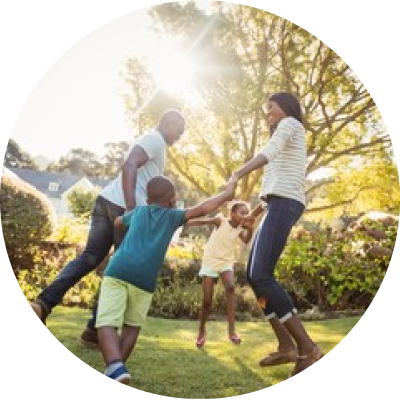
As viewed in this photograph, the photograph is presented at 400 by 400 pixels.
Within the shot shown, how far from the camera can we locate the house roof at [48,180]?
330 centimetres

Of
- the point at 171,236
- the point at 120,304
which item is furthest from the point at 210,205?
the point at 120,304

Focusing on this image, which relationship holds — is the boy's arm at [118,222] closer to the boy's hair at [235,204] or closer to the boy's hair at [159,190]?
the boy's hair at [159,190]

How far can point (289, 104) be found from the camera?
10.3ft

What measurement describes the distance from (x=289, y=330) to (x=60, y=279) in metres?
1.29

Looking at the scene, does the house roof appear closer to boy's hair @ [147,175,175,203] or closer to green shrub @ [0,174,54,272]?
green shrub @ [0,174,54,272]

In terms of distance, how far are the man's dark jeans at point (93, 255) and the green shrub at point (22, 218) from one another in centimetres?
28

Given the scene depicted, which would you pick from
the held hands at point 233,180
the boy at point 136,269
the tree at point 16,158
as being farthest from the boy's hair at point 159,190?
the tree at point 16,158

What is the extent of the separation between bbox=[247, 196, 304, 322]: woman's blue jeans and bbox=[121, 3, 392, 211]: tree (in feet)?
0.61

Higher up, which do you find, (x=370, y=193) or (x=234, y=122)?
(x=234, y=122)

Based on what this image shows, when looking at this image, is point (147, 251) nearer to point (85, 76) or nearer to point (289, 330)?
point (289, 330)

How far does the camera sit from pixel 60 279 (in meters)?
3.17

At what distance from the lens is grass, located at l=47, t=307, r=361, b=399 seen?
9.97 ft

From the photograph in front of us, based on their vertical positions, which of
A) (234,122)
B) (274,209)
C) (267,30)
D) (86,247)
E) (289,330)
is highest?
(267,30)

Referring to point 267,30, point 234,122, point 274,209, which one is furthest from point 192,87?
point 274,209
